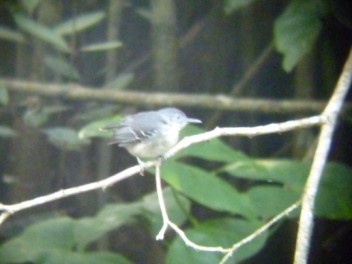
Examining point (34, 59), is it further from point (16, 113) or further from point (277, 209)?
point (277, 209)

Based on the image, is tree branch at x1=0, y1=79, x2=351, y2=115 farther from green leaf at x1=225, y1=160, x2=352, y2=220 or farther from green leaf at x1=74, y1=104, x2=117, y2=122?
green leaf at x1=225, y1=160, x2=352, y2=220

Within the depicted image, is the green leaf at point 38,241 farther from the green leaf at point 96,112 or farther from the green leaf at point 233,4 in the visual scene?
the green leaf at point 233,4

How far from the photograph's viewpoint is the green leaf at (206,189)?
2.35 meters

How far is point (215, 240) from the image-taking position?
2367mm

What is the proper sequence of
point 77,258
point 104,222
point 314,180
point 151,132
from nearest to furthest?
point 314,180 < point 151,132 < point 77,258 < point 104,222

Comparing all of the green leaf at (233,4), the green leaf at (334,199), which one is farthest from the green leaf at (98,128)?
the green leaf at (334,199)

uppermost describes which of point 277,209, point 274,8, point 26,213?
point 274,8

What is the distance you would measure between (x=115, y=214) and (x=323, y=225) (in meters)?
0.64

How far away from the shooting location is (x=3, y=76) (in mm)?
2682

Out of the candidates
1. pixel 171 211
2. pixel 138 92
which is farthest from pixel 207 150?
pixel 138 92

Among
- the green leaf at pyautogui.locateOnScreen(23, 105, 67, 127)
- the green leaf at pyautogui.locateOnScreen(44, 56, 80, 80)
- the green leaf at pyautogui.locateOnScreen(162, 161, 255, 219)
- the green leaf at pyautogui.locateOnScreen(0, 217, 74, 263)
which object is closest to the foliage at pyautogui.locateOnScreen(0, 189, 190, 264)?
the green leaf at pyautogui.locateOnScreen(0, 217, 74, 263)

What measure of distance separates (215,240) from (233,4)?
0.72 metres

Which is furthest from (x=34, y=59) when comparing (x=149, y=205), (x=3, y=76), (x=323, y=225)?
(x=323, y=225)

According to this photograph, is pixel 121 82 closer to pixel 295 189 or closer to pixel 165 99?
pixel 165 99
